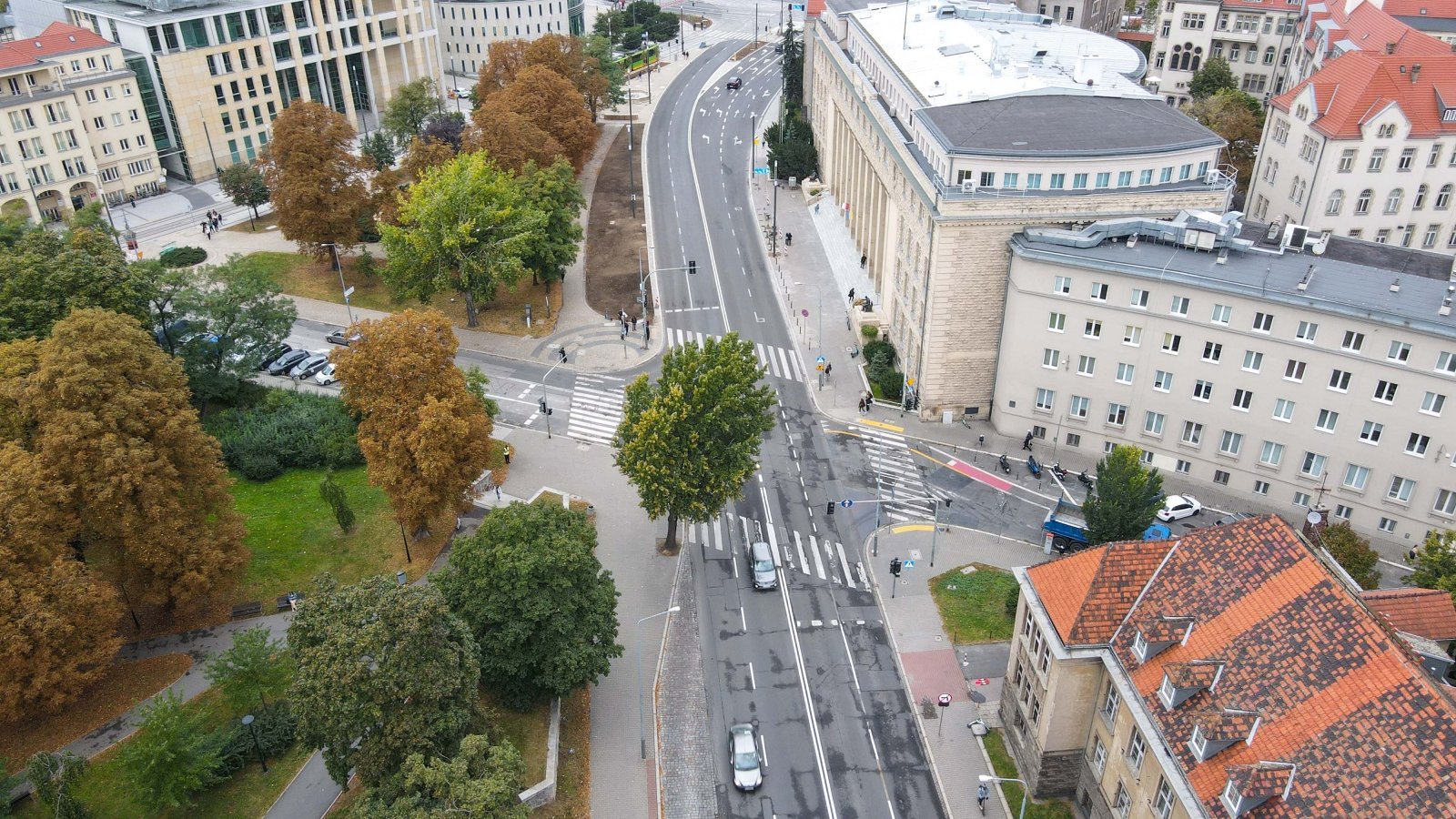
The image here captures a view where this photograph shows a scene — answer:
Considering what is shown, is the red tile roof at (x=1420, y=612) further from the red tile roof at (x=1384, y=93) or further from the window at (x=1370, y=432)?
the red tile roof at (x=1384, y=93)

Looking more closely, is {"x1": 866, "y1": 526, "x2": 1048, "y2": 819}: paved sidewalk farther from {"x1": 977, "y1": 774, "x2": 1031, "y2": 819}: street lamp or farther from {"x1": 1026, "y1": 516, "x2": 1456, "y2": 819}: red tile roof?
{"x1": 1026, "y1": 516, "x2": 1456, "y2": 819}: red tile roof

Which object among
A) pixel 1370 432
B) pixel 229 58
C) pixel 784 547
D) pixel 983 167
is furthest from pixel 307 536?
pixel 229 58

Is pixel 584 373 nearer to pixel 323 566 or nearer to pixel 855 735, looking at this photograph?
pixel 323 566

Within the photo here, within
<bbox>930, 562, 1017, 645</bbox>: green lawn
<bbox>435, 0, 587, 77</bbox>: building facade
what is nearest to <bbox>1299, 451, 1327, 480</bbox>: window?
<bbox>930, 562, 1017, 645</bbox>: green lawn

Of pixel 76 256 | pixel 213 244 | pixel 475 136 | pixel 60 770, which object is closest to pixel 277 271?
pixel 213 244

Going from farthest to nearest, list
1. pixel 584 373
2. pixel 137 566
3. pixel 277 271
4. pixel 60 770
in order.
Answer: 1. pixel 277 271
2. pixel 584 373
3. pixel 137 566
4. pixel 60 770

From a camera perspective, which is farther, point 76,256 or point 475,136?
point 475,136

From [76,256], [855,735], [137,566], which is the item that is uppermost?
[76,256]
